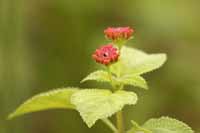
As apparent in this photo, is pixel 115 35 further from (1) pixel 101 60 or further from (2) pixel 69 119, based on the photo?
(2) pixel 69 119

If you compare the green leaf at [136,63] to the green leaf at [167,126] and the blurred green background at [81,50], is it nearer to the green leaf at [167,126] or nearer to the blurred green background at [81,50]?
the green leaf at [167,126]

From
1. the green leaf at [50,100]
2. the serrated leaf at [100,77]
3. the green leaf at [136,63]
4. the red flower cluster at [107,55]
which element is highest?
the red flower cluster at [107,55]

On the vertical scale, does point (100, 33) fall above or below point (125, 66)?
below

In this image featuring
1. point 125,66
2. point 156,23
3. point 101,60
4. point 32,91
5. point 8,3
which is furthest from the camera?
point 156,23

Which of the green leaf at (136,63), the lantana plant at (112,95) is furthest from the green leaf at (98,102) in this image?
the green leaf at (136,63)

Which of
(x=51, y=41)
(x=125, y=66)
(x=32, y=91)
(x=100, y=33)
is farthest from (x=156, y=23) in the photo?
(x=125, y=66)

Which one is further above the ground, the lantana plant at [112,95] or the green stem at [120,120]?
the lantana plant at [112,95]

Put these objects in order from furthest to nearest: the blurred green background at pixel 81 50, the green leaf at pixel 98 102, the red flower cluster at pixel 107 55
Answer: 1. the blurred green background at pixel 81 50
2. the red flower cluster at pixel 107 55
3. the green leaf at pixel 98 102

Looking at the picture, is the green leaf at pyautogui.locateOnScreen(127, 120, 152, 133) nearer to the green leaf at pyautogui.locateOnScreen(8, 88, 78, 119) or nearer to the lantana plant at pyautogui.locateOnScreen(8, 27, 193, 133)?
the lantana plant at pyautogui.locateOnScreen(8, 27, 193, 133)
